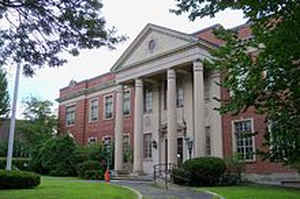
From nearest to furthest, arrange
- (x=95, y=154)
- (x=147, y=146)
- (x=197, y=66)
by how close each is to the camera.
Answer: (x=197, y=66) < (x=147, y=146) < (x=95, y=154)

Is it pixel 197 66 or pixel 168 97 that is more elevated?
pixel 197 66

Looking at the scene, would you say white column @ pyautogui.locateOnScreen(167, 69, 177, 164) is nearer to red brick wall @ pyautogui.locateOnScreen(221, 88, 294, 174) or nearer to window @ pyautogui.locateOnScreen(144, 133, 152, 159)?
red brick wall @ pyautogui.locateOnScreen(221, 88, 294, 174)

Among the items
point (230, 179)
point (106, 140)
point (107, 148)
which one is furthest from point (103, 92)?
point (230, 179)

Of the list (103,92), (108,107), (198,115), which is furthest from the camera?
(103,92)

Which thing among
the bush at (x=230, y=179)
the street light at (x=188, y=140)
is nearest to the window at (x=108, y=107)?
the street light at (x=188, y=140)

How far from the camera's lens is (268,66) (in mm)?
6105

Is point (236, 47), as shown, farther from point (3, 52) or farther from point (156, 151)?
point (156, 151)

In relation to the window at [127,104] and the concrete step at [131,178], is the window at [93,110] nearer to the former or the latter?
the window at [127,104]

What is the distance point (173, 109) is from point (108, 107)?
11.3 m

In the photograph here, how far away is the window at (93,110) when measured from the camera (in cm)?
3294

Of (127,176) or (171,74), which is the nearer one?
(171,74)

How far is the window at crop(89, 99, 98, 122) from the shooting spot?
108 feet

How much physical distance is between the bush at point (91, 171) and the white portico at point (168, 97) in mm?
1353

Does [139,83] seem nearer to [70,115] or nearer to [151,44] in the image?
[151,44]
